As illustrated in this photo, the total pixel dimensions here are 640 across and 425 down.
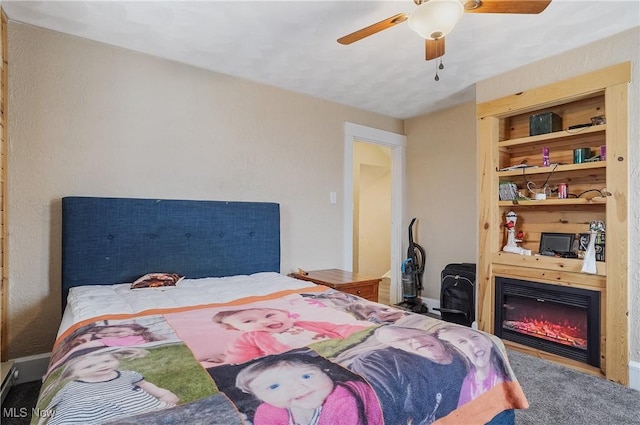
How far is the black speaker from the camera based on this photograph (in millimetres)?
2783

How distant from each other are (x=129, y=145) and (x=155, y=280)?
1.06 m

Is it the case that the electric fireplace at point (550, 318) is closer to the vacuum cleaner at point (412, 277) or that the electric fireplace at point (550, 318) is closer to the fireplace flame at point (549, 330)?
the fireplace flame at point (549, 330)

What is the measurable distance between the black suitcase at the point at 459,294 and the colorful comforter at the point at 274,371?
81.8 inches

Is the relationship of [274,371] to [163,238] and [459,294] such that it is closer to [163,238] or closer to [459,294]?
[163,238]

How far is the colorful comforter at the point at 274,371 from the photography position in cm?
85

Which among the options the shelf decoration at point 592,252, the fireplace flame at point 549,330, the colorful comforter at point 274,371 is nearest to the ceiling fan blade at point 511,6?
the colorful comforter at point 274,371

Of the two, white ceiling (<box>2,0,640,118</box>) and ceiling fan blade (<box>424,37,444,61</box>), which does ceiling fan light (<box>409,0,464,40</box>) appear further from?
white ceiling (<box>2,0,640,118</box>)

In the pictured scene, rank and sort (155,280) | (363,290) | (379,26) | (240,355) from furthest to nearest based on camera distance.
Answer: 1. (363,290)
2. (155,280)
3. (379,26)
4. (240,355)

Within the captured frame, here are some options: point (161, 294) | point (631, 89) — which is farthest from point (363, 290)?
point (631, 89)

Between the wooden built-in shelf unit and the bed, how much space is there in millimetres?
1553

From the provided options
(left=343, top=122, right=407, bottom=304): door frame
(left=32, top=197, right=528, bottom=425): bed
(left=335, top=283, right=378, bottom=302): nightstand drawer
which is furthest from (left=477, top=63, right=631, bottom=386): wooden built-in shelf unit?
(left=32, top=197, right=528, bottom=425): bed

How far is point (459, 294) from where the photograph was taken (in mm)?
3486

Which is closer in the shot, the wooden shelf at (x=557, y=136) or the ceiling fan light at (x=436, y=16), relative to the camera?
the ceiling fan light at (x=436, y=16)

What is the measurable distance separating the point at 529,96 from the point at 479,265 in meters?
1.50
